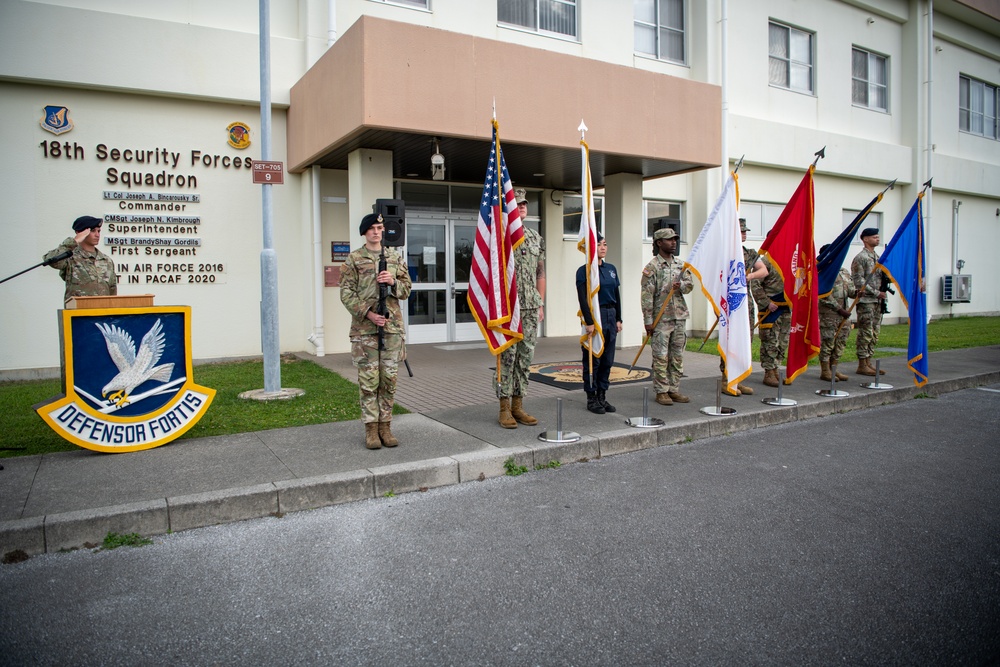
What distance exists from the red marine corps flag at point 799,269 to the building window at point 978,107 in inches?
736

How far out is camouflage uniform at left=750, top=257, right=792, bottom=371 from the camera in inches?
358

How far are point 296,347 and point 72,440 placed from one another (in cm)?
681

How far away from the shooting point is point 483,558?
403cm

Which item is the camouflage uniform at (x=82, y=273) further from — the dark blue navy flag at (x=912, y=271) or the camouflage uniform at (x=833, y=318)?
the dark blue navy flag at (x=912, y=271)

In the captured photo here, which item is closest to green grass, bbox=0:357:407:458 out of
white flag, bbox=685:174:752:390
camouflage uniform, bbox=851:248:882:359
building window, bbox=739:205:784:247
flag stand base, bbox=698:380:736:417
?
flag stand base, bbox=698:380:736:417

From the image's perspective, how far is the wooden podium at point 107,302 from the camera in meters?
5.75

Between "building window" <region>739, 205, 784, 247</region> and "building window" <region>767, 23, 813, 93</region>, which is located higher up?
"building window" <region>767, 23, 813, 93</region>

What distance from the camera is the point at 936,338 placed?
15922 millimetres

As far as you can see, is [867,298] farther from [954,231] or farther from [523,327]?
[954,231]

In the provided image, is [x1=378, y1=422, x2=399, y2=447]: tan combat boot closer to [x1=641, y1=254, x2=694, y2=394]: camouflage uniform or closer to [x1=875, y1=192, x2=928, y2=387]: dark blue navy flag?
[x1=641, y1=254, x2=694, y2=394]: camouflage uniform

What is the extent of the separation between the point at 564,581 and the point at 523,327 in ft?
11.3

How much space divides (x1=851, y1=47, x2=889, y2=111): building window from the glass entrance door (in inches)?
510

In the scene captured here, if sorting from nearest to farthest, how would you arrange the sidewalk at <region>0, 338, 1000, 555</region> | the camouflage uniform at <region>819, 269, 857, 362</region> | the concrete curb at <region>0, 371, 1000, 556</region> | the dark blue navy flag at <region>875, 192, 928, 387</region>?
1. the concrete curb at <region>0, 371, 1000, 556</region>
2. the sidewalk at <region>0, 338, 1000, 555</region>
3. the dark blue navy flag at <region>875, 192, 928, 387</region>
4. the camouflage uniform at <region>819, 269, 857, 362</region>

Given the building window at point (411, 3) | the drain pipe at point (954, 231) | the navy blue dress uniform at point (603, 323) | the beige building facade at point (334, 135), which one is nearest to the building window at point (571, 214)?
the beige building facade at point (334, 135)
